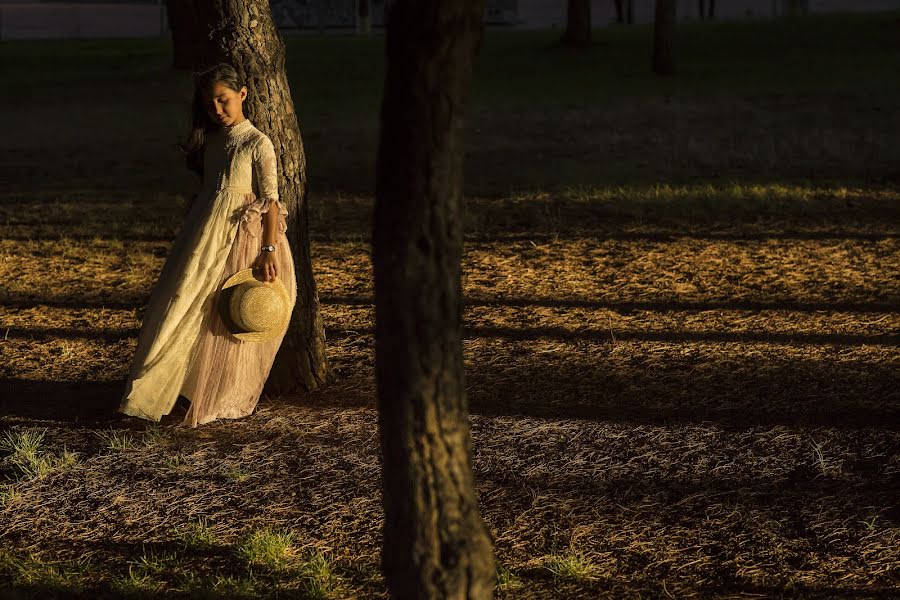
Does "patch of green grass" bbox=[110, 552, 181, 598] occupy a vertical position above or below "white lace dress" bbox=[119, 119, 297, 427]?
below

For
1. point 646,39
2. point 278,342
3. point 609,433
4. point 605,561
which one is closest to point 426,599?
point 605,561

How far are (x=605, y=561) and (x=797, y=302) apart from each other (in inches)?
196

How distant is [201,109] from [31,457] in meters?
2.07

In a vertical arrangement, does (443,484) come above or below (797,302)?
above

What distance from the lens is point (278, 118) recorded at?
6.82m

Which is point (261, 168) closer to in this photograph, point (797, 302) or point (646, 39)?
point (797, 302)

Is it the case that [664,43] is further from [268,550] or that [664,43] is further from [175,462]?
[268,550]

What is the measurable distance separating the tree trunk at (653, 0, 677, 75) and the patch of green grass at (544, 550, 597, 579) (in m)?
27.4

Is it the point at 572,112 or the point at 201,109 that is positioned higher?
the point at 201,109

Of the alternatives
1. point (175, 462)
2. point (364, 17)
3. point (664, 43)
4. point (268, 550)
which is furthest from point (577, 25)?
point (268, 550)

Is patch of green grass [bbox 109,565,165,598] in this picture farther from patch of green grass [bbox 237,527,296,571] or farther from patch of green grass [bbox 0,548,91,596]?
patch of green grass [bbox 237,527,296,571]

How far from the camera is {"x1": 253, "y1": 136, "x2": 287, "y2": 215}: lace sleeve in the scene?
6.21 m

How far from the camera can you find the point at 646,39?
40.9 metres

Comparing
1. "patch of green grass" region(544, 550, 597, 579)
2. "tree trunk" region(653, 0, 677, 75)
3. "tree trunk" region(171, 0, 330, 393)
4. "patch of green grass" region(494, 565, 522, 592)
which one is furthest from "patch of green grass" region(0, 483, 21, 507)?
"tree trunk" region(653, 0, 677, 75)
